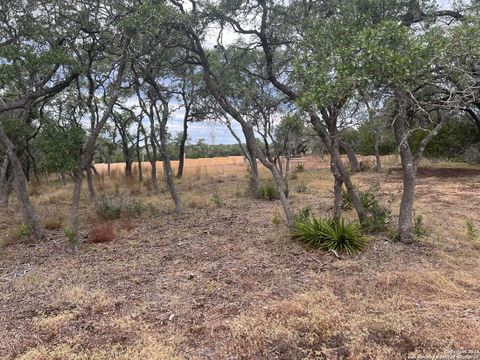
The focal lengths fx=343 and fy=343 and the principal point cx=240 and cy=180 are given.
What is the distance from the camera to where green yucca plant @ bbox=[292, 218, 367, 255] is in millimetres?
4855

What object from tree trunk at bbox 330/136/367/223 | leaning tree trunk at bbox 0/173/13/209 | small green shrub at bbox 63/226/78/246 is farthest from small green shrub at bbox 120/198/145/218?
tree trunk at bbox 330/136/367/223

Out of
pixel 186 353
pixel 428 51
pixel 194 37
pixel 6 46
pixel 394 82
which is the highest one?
pixel 194 37

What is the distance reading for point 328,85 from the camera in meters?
3.61

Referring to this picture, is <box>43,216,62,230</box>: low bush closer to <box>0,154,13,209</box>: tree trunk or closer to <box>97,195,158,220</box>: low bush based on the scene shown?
<box>97,195,158,220</box>: low bush

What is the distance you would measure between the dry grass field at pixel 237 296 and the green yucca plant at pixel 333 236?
0.16m

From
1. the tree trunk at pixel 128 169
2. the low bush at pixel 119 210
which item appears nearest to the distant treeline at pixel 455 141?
the tree trunk at pixel 128 169

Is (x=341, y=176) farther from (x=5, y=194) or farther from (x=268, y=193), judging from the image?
(x=5, y=194)

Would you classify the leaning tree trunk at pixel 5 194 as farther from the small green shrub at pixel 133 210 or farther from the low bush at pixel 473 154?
the low bush at pixel 473 154

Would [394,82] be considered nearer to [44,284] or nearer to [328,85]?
[328,85]

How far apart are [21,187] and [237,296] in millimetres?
4486

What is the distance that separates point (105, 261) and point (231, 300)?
235 centimetres

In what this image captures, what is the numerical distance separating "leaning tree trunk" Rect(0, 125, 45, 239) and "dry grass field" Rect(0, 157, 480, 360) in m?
0.30

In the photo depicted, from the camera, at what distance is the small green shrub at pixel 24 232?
5.71 meters

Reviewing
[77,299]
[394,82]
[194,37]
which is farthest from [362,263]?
[194,37]
